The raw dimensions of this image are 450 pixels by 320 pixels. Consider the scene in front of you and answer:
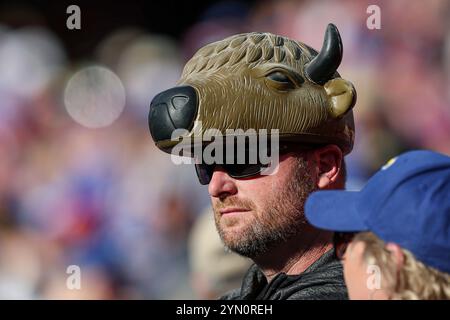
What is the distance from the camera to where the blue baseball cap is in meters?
1.25

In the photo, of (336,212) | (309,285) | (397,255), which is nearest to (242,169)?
(309,285)

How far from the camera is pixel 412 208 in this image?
1.25 m

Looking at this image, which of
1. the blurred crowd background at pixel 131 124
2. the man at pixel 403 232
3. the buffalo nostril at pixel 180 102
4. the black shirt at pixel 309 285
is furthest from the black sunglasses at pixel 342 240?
the blurred crowd background at pixel 131 124

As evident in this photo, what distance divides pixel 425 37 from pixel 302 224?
8.80 feet

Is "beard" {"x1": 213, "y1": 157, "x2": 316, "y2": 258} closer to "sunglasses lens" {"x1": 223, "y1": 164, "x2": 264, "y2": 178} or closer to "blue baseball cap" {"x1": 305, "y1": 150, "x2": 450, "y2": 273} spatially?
"sunglasses lens" {"x1": 223, "y1": 164, "x2": 264, "y2": 178}

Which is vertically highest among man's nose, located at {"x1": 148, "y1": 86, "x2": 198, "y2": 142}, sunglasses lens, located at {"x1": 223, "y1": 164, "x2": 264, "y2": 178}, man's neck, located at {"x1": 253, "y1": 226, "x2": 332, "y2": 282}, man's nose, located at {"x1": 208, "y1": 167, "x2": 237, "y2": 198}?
man's nose, located at {"x1": 148, "y1": 86, "x2": 198, "y2": 142}

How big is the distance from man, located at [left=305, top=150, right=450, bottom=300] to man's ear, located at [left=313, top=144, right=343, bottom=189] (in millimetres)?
→ 671

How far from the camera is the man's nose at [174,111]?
1909mm

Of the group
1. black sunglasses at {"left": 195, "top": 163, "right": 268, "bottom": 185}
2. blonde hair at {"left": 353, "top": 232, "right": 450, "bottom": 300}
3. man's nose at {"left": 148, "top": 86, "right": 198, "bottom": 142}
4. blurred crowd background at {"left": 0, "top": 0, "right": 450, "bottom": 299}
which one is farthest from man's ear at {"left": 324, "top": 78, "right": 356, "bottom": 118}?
blurred crowd background at {"left": 0, "top": 0, "right": 450, "bottom": 299}

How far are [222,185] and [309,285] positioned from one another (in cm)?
33

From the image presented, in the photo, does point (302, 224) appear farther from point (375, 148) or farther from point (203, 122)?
point (375, 148)

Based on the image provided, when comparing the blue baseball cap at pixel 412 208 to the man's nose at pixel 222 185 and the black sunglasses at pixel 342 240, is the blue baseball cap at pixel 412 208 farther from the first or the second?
the man's nose at pixel 222 185

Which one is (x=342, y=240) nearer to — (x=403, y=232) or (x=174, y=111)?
(x=403, y=232)
